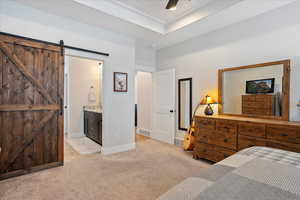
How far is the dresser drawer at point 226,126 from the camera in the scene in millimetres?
2637

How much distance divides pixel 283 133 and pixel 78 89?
5.10m

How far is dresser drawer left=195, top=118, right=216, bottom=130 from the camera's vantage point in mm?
2926

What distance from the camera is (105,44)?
3.51 m

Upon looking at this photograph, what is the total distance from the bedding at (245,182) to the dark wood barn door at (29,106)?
8.86 feet

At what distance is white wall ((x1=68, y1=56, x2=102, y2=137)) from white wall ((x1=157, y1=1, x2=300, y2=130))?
8.83ft

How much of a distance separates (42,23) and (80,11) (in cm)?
69

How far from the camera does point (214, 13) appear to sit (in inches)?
109

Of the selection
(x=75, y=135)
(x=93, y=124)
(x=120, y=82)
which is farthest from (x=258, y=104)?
(x=75, y=135)

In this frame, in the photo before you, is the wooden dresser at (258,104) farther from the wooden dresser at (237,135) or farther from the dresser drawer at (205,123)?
the dresser drawer at (205,123)

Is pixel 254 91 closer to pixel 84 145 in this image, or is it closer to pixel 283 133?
pixel 283 133

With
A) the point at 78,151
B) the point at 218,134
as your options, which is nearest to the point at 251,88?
the point at 218,134

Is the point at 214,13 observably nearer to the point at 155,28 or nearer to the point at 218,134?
the point at 155,28

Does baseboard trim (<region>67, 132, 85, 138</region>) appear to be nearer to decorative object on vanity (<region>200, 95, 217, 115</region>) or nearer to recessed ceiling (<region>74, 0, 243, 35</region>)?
recessed ceiling (<region>74, 0, 243, 35</region>)

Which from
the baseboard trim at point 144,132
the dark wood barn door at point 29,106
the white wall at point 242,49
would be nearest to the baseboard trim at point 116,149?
the dark wood barn door at point 29,106
